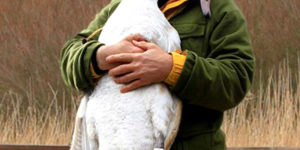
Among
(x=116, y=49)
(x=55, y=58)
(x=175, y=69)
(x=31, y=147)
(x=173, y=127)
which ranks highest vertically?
(x=116, y=49)

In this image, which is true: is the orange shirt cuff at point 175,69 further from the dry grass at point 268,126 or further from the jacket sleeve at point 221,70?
the dry grass at point 268,126

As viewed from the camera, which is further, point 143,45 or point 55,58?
point 55,58

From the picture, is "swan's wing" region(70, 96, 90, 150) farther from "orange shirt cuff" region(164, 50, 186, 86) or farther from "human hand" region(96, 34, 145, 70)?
"orange shirt cuff" region(164, 50, 186, 86)

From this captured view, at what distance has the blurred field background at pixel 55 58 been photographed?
5.86 m

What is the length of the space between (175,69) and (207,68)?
9cm

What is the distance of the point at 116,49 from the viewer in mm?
1915

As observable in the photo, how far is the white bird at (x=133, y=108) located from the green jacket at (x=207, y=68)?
0.16 feet

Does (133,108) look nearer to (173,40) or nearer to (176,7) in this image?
(173,40)

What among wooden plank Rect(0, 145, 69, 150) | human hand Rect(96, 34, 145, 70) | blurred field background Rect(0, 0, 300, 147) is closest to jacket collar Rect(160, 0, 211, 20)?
human hand Rect(96, 34, 145, 70)

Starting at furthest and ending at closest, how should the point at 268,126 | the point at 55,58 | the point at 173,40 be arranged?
the point at 55,58
the point at 268,126
the point at 173,40

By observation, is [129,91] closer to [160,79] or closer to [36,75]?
[160,79]

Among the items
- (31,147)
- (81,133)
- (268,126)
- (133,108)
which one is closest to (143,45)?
(133,108)

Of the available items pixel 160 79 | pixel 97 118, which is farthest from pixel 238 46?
pixel 97 118

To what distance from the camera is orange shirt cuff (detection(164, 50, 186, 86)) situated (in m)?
1.89
